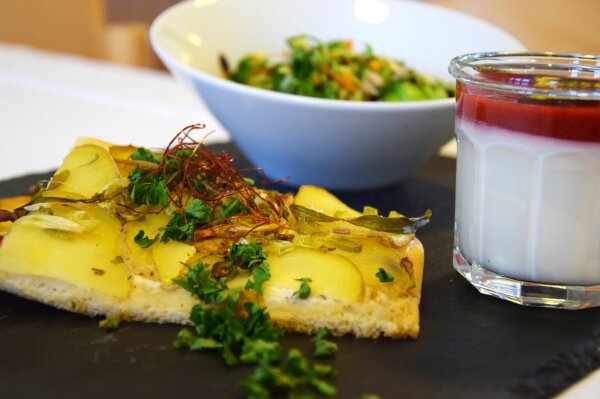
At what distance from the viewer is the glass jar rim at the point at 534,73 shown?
3.93ft

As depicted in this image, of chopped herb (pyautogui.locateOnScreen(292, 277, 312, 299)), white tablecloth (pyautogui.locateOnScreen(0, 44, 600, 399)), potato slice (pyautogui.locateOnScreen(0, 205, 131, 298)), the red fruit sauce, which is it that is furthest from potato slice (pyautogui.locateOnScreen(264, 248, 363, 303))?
white tablecloth (pyautogui.locateOnScreen(0, 44, 600, 399))

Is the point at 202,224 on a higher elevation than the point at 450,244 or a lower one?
higher

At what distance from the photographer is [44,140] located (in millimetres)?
2461

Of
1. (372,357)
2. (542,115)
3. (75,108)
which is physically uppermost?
(542,115)

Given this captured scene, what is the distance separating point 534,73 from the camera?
140 cm

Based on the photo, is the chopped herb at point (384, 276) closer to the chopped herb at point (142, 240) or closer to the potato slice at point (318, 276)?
the potato slice at point (318, 276)

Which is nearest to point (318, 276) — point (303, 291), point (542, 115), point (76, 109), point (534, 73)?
point (303, 291)

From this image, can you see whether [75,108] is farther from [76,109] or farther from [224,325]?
[224,325]

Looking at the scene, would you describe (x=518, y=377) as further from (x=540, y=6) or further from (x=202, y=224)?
(x=540, y=6)

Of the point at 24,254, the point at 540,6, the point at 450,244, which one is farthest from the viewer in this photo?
the point at 540,6

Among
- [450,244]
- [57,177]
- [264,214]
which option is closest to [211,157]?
[264,214]

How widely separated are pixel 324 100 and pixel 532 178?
2.04 feet

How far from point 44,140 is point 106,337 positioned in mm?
1479

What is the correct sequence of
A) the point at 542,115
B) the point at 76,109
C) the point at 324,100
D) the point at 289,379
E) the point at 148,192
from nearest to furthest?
1. the point at 289,379
2. the point at 542,115
3. the point at 148,192
4. the point at 324,100
5. the point at 76,109
